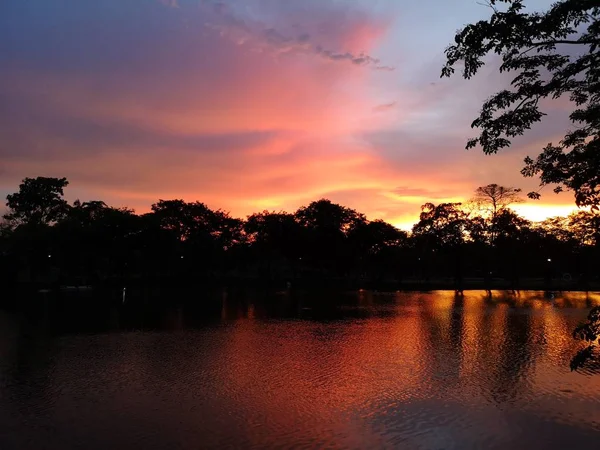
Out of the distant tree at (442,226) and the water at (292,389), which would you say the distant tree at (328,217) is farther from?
the water at (292,389)

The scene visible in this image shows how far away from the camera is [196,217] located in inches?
3620

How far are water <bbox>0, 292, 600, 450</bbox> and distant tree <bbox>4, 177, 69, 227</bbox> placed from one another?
7225 centimetres

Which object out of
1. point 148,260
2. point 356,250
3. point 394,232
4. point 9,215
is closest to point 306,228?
point 356,250

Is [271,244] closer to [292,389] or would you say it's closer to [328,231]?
[328,231]

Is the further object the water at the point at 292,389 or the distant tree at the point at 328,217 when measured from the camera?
the distant tree at the point at 328,217

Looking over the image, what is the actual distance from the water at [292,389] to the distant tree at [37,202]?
72248mm

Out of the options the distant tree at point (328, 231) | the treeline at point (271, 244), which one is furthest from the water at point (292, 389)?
the distant tree at point (328, 231)

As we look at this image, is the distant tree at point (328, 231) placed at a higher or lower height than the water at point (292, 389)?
higher

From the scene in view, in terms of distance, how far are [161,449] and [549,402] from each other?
827 cm

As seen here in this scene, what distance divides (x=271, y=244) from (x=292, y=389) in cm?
7727

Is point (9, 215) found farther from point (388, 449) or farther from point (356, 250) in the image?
point (388, 449)

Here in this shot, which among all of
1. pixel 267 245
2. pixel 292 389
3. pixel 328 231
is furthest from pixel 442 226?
pixel 292 389

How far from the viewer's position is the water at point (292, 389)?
334 inches

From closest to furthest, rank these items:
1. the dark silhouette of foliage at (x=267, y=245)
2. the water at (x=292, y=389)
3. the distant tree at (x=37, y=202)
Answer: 1. the water at (x=292, y=389)
2. the dark silhouette of foliage at (x=267, y=245)
3. the distant tree at (x=37, y=202)
